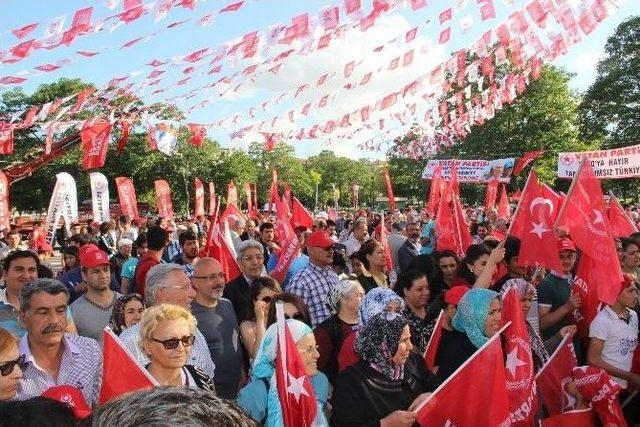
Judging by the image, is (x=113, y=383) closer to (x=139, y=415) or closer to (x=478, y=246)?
(x=139, y=415)

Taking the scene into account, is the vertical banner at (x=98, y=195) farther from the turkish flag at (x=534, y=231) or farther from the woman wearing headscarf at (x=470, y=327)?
the woman wearing headscarf at (x=470, y=327)

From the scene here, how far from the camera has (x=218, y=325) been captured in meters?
4.54

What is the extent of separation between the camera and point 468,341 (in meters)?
4.29

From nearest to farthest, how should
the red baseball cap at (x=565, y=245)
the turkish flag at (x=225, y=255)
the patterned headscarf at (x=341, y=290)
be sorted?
the patterned headscarf at (x=341, y=290) → the red baseball cap at (x=565, y=245) → the turkish flag at (x=225, y=255)

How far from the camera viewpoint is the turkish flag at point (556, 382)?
456cm

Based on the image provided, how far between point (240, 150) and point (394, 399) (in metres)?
50.3

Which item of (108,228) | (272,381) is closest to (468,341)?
(272,381)

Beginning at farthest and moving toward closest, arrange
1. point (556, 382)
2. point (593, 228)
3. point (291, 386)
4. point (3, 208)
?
1. point (3, 208)
2. point (593, 228)
3. point (556, 382)
4. point (291, 386)

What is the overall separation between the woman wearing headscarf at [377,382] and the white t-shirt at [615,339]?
231 centimetres

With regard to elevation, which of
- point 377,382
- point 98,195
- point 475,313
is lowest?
point 377,382

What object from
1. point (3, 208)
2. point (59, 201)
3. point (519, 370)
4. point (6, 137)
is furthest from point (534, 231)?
point (59, 201)

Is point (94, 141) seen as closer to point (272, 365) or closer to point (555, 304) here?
point (555, 304)

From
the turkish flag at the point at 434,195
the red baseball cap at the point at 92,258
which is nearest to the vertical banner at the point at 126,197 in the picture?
the turkish flag at the point at 434,195

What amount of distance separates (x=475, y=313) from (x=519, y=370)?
0.48 metres
